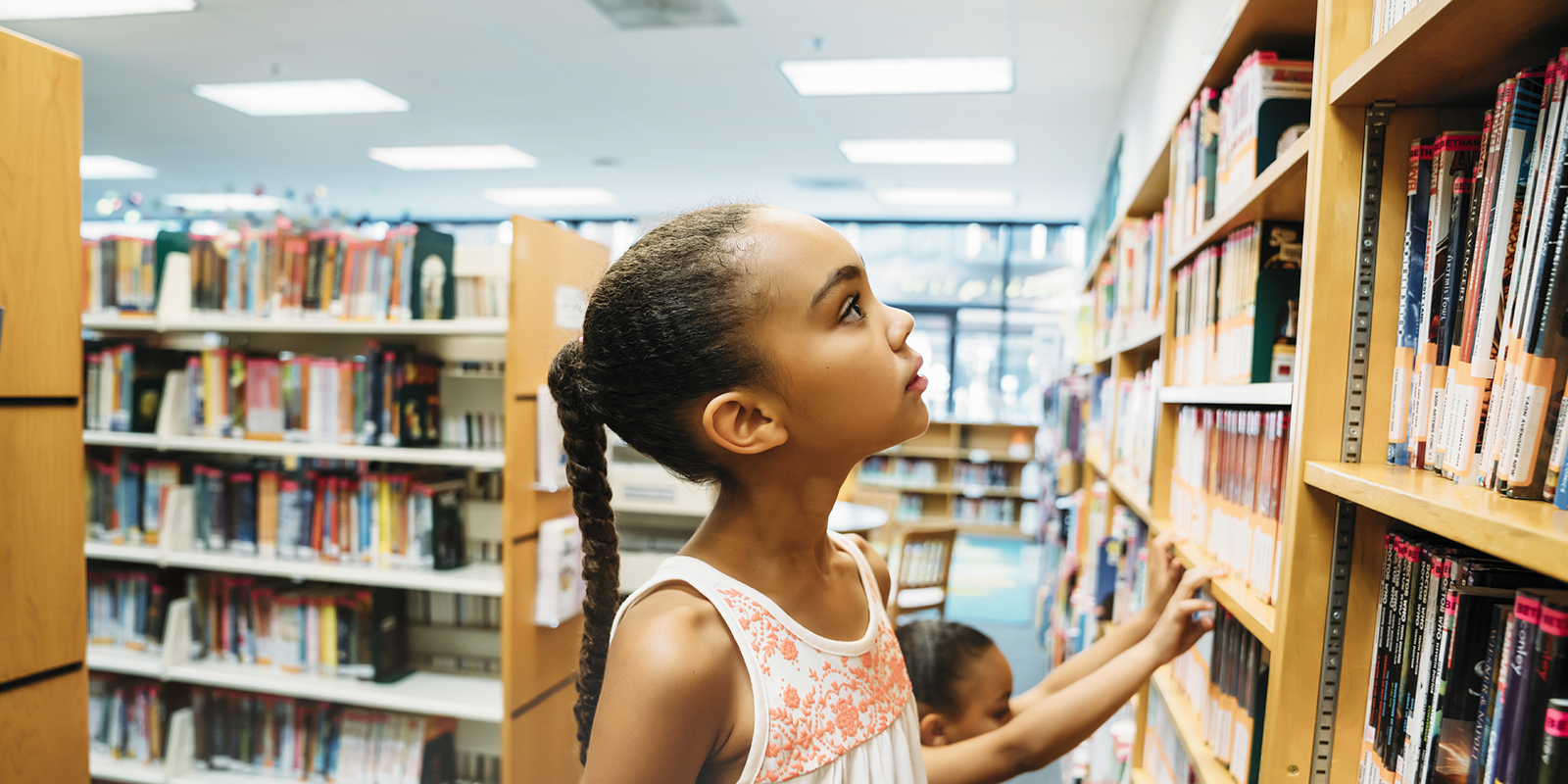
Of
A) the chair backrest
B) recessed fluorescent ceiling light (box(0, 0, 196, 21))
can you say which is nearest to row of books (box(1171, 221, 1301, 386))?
the chair backrest

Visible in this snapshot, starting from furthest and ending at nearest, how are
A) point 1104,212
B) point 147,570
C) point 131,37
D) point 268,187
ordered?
point 268,187 < point 1104,212 < point 131,37 < point 147,570

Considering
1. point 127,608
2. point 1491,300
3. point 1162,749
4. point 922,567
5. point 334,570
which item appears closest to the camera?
point 1491,300

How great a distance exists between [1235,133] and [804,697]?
43.9 inches

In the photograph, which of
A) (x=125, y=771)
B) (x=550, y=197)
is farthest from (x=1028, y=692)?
(x=550, y=197)

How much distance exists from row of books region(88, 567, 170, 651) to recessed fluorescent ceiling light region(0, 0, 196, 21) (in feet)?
9.06

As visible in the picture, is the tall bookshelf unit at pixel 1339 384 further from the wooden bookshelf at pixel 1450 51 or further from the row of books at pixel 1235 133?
the row of books at pixel 1235 133

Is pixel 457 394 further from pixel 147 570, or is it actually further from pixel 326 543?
pixel 147 570

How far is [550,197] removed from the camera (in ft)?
27.5

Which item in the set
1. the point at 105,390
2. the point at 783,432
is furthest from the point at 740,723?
the point at 105,390

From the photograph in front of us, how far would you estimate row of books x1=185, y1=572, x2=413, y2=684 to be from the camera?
9.21ft

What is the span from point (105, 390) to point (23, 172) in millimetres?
1674

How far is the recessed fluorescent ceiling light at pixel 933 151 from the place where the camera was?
602 cm

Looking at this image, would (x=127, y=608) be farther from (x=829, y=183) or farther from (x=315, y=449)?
(x=829, y=183)

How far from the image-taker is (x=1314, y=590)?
90cm
